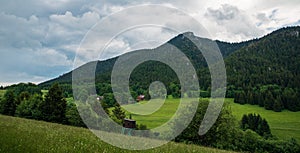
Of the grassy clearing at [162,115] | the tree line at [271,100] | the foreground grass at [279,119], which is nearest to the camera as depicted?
the grassy clearing at [162,115]

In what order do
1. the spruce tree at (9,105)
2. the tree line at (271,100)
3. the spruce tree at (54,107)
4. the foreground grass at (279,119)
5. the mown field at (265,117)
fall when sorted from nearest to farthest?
1. the spruce tree at (54,107)
2. the spruce tree at (9,105)
3. the mown field at (265,117)
4. the foreground grass at (279,119)
5. the tree line at (271,100)

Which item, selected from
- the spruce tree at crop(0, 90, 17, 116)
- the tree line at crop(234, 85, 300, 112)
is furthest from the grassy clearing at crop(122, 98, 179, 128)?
the tree line at crop(234, 85, 300, 112)

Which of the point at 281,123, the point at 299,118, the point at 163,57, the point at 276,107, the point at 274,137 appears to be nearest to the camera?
the point at 163,57

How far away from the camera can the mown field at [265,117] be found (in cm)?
10125

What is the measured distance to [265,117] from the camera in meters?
128

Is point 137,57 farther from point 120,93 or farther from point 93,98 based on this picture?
point 93,98

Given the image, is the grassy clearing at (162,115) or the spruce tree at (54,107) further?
the grassy clearing at (162,115)

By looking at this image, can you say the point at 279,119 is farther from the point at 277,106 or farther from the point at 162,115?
the point at 162,115

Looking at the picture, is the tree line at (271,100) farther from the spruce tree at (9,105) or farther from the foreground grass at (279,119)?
the spruce tree at (9,105)

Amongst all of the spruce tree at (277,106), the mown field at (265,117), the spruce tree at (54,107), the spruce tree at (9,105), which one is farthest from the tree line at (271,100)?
the spruce tree at (9,105)

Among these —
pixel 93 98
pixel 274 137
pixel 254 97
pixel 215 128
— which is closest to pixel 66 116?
pixel 93 98

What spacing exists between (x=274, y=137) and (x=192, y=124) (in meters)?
61.0

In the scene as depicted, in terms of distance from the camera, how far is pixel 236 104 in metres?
153

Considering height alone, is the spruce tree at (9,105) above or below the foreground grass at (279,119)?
above
